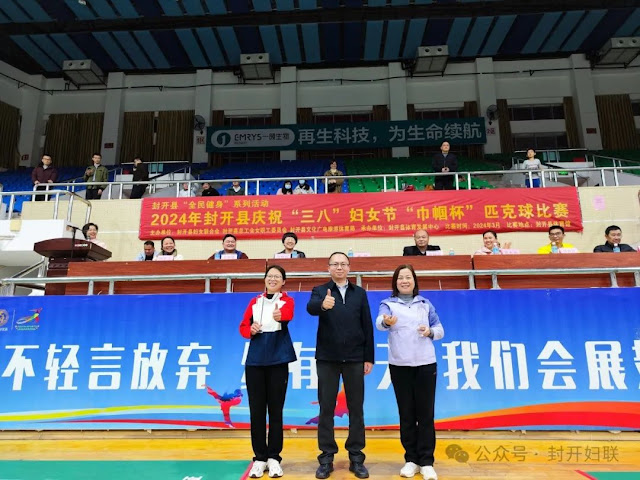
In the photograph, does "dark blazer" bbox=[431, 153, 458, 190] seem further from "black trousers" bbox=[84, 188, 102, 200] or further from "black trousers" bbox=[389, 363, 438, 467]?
"black trousers" bbox=[84, 188, 102, 200]

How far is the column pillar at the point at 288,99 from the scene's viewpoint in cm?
1566

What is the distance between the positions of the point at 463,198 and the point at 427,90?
380 inches

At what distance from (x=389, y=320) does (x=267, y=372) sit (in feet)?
2.57

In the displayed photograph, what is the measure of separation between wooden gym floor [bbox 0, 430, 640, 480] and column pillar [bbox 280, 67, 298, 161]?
13148 mm

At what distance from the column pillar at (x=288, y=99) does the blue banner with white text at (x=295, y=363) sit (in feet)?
41.3

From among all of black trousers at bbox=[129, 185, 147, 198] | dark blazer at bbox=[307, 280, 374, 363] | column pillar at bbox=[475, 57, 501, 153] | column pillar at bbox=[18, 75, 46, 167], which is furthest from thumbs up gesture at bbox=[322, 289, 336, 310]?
column pillar at bbox=[18, 75, 46, 167]

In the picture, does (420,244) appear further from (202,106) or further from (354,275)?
(202,106)

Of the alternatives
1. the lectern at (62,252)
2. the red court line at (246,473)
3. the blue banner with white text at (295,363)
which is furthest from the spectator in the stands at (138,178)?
the red court line at (246,473)

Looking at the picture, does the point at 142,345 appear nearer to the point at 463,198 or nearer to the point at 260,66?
the point at 463,198

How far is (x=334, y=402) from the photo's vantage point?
2586 mm

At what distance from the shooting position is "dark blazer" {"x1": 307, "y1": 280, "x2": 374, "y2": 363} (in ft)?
8.47

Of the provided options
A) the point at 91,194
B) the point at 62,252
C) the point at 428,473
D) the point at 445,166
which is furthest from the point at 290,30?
the point at 428,473

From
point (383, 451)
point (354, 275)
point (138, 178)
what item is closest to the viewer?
point (383, 451)

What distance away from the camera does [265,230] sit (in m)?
7.69
